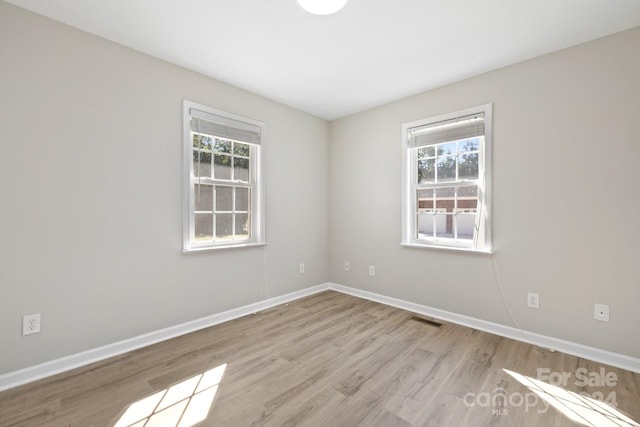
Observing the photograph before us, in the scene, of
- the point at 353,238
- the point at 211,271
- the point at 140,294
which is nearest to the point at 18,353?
the point at 140,294

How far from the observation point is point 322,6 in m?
1.84

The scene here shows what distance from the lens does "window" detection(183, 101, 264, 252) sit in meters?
2.85

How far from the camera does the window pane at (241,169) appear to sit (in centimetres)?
325

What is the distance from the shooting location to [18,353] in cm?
196

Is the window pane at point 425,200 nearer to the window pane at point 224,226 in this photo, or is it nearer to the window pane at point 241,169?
the window pane at point 241,169

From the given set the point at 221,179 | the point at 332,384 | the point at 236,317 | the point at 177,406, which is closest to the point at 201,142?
the point at 221,179

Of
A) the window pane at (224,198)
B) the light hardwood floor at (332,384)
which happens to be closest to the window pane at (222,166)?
the window pane at (224,198)

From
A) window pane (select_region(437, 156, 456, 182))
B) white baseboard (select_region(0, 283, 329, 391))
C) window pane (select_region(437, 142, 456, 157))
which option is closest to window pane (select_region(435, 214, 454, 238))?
window pane (select_region(437, 156, 456, 182))

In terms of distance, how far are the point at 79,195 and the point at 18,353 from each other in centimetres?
117

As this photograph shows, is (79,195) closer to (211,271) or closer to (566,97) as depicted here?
(211,271)

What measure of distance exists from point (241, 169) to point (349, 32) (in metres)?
1.84

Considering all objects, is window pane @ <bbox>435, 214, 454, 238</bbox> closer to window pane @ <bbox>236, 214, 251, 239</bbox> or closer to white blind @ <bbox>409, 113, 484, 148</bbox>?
white blind @ <bbox>409, 113, 484, 148</bbox>

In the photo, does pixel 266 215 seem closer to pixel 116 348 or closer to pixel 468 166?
pixel 116 348

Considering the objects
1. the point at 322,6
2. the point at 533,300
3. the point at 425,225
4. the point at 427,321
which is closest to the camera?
the point at 322,6
